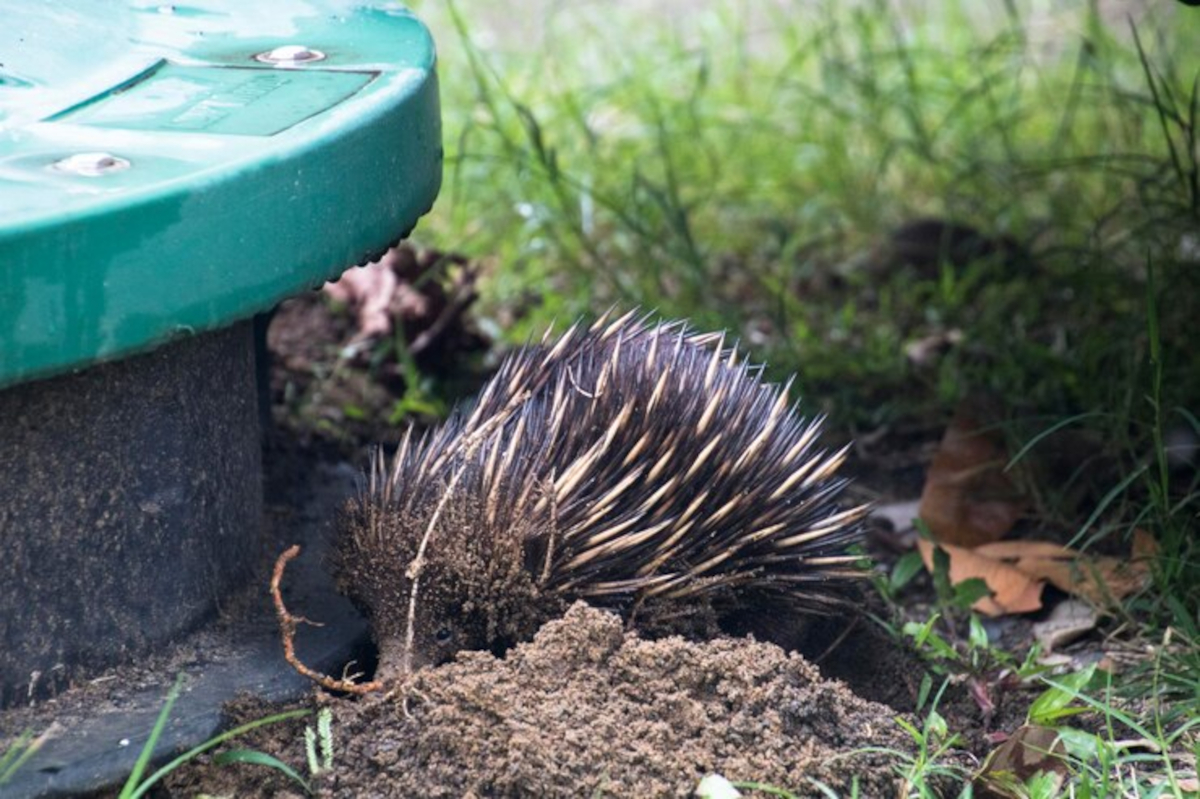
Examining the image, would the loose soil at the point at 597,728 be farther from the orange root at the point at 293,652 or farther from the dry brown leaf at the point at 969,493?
the dry brown leaf at the point at 969,493

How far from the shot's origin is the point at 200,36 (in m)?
2.77

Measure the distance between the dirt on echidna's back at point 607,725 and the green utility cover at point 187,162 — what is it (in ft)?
2.02

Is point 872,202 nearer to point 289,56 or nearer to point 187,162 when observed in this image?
point 289,56

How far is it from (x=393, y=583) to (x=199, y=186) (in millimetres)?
707

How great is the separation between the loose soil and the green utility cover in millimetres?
615

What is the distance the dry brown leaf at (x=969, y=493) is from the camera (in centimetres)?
351

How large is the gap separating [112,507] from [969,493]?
6.45ft

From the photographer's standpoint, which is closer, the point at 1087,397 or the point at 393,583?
the point at 393,583

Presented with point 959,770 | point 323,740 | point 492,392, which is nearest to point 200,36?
point 492,392

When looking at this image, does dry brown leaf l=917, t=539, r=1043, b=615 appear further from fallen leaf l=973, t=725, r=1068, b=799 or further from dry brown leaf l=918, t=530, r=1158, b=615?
fallen leaf l=973, t=725, r=1068, b=799

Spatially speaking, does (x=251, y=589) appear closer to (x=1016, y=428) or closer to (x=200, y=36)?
(x=200, y=36)

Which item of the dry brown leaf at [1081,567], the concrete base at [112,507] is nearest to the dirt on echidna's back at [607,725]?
the concrete base at [112,507]

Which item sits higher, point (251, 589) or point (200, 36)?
point (200, 36)

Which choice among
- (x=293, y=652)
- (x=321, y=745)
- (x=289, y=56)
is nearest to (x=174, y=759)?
(x=321, y=745)
